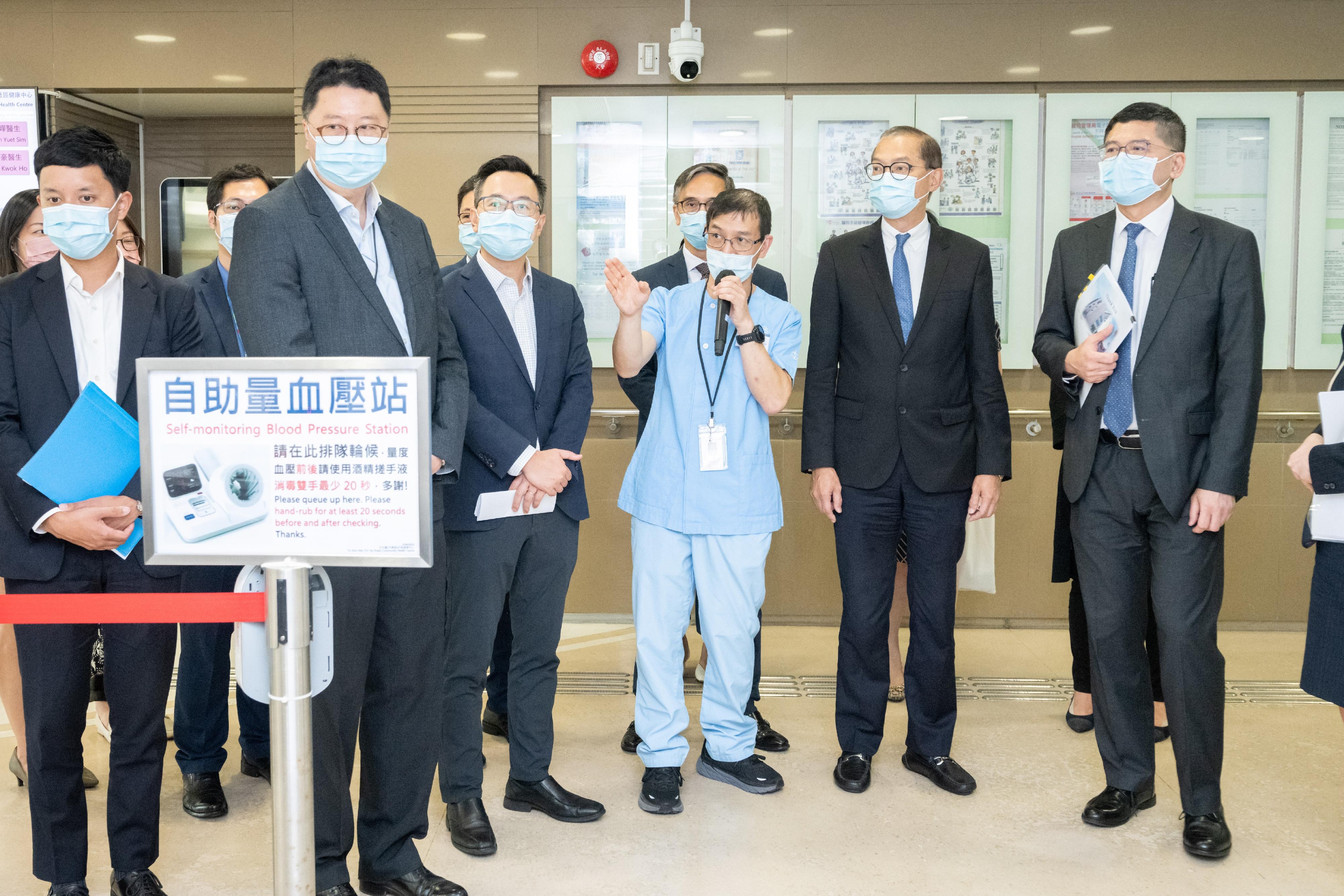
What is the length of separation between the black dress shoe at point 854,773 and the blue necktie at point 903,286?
1.27 m

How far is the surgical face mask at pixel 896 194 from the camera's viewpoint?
3021 mm

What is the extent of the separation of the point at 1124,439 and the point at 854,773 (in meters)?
1.24

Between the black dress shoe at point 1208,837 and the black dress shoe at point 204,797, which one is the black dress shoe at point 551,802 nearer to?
the black dress shoe at point 204,797

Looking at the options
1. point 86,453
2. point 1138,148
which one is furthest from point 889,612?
point 86,453

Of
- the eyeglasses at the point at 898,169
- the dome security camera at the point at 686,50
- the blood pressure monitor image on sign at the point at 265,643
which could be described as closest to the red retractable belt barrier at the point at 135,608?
the blood pressure monitor image on sign at the point at 265,643

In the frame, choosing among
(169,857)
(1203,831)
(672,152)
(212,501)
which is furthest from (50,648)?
(672,152)

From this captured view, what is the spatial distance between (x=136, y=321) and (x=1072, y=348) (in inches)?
94.6

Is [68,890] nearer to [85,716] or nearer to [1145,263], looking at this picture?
[85,716]

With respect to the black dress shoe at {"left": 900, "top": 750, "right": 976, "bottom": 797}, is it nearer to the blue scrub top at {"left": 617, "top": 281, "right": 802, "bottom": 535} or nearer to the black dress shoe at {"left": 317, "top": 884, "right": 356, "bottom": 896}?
Answer: the blue scrub top at {"left": 617, "top": 281, "right": 802, "bottom": 535}

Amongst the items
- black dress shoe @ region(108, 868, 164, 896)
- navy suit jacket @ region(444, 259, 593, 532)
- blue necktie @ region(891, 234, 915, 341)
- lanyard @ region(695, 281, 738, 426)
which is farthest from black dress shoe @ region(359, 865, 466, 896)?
blue necktie @ region(891, 234, 915, 341)

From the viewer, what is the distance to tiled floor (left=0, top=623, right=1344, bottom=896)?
8.26 feet

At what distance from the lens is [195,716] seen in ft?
9.89

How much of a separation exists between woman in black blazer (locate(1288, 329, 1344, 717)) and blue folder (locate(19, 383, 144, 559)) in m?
2.59

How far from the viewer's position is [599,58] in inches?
185
